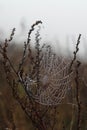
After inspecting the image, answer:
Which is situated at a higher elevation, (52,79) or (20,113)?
(52,79)

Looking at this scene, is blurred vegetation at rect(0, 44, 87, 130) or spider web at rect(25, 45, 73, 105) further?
blurred vegetation at rect(0, 44, 87, 130)

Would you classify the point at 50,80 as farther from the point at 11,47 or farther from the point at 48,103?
the point at 11,47

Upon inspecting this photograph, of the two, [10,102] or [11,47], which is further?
[11,47]

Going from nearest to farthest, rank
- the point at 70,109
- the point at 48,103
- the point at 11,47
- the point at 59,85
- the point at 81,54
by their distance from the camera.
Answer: the point at 48,103
the point at 59,85
the point at 70,109
the point at 11,47
the point at 81,54

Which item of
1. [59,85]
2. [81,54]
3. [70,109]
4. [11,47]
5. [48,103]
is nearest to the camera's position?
[48,103]

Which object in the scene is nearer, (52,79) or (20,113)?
(52,79)

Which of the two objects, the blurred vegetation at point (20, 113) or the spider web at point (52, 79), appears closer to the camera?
the spider web at point (52, 79)

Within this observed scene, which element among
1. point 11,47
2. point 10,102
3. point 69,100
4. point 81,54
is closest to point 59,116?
point 69,100

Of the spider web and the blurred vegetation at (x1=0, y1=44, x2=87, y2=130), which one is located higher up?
the spider web

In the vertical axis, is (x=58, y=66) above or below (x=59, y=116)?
above

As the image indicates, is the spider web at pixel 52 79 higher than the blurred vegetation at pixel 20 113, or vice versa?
the spider web at pixel 52 79

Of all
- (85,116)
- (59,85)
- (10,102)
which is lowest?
(85,116)
